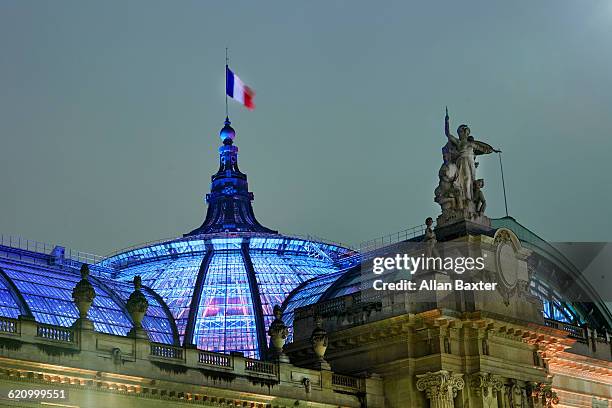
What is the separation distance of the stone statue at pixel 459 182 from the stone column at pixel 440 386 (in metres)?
9.40

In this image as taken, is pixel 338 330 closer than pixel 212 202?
Yes

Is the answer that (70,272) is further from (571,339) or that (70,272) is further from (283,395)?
(571,339)

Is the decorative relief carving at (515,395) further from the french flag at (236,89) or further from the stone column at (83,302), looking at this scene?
the french flag at (236,89)

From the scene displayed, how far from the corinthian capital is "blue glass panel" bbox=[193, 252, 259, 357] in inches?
541

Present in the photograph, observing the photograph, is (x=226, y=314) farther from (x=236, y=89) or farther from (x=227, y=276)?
(x=236, y=89)

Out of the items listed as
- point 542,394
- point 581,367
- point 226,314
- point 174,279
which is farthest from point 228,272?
point 581,367

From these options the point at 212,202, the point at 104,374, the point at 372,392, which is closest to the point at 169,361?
the point at 104,374

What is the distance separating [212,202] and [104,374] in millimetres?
39842

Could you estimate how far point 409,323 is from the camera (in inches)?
2422

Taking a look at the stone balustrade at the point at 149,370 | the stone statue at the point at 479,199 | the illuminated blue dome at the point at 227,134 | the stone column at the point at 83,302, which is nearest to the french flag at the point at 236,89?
the illuminated blue dome at the point at 227,134

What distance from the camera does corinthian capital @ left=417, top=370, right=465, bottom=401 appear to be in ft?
199

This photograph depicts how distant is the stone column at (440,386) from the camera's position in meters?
60.5

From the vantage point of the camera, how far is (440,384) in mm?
60531

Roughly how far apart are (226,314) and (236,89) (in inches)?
724
